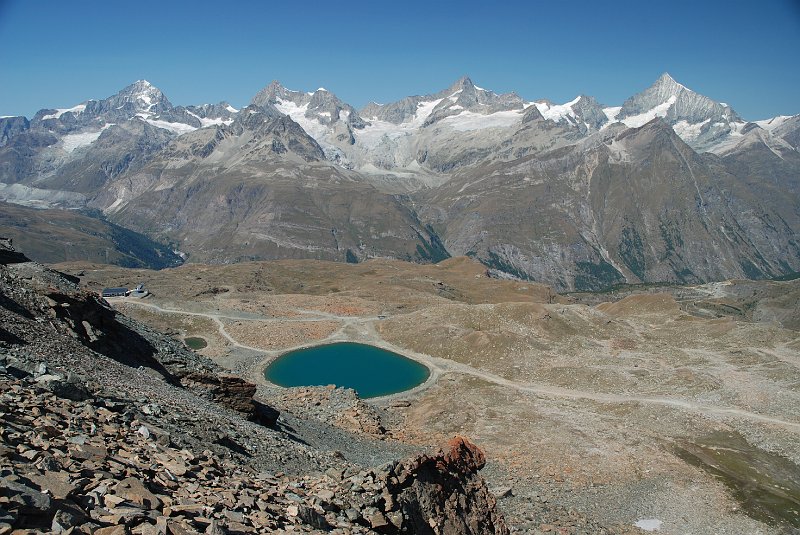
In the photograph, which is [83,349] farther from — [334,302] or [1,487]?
[334,302]

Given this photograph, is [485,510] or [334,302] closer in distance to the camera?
[485,510]

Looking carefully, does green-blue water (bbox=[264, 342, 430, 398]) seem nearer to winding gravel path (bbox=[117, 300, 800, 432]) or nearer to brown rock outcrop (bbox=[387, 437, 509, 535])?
winding gravel path (bbox=[117, 300, 800, 432])

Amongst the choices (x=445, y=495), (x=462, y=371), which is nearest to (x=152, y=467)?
(x=445, y=495)

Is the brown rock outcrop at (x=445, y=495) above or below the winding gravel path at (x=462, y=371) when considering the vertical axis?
above

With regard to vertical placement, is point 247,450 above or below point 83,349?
below

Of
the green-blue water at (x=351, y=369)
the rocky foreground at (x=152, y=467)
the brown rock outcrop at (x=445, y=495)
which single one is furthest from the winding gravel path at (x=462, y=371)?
the rocky foreground at (x=152, y=467)

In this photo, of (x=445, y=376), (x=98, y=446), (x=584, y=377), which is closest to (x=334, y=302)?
(x=445, y=376)

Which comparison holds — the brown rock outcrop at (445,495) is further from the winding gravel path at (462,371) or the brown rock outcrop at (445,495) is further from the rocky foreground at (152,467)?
the winding gravel path at (462,371)
